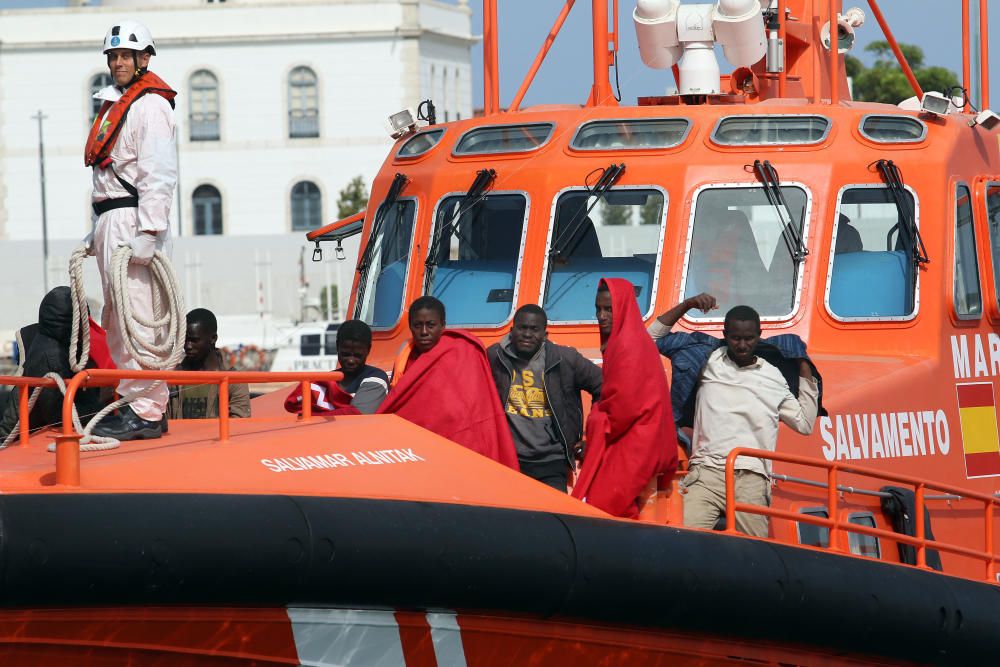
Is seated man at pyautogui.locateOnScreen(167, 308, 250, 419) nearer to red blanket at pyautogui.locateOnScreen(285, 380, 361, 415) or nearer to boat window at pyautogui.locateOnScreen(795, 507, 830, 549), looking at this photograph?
red blanket at pyautogui.locateOnScreen(285, 380, 361, 415)

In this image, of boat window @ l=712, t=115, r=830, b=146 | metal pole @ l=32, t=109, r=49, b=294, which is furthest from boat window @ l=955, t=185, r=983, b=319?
metal pole @ l=32, t=109, r=49, b=294

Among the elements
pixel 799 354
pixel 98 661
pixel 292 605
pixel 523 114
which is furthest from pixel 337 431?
pixel 523 114

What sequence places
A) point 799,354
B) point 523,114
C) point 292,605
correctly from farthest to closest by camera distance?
point 523,114, point 799,354, point 292,605

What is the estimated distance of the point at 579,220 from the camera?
8352 millimetres

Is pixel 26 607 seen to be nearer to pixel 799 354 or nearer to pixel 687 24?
pixel 799 354

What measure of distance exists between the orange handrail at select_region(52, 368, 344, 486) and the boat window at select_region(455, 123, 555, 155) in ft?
8.99

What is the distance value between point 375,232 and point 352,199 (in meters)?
51.5

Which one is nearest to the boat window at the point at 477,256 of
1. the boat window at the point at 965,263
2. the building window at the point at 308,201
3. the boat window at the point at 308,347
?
the boat window at the point at 965,263

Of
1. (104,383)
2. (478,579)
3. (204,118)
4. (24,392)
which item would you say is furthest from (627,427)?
(204,118)

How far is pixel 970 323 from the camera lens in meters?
8.24

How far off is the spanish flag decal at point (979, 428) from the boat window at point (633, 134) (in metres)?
1.78

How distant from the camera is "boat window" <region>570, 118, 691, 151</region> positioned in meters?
8.45

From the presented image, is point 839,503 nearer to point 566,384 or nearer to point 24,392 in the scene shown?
point 566,384

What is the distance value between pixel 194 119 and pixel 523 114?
58.8m
